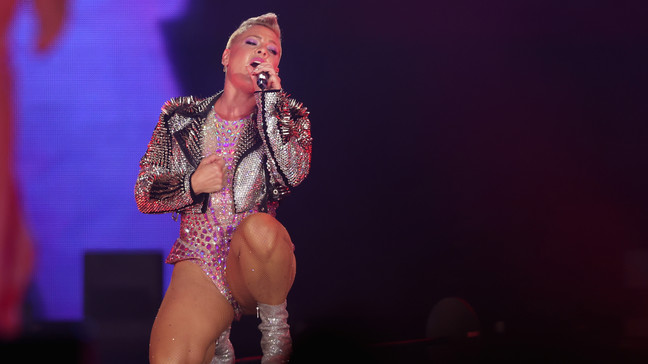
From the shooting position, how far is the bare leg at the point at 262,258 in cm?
156

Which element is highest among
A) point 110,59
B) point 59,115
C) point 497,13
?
point 497,13

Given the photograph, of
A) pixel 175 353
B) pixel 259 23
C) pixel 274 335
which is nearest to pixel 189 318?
pixel 175 353

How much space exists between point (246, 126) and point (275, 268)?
42 centimetres

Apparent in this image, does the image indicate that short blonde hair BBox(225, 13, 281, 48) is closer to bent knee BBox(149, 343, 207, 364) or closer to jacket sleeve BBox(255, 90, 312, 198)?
jacket sleeve BBox(255, 90, 312, 198)

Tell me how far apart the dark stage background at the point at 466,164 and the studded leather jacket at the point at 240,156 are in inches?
38.4

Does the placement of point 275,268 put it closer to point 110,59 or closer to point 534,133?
point 110,59

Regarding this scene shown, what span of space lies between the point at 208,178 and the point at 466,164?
1.80 m

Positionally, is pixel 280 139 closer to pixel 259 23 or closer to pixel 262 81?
pixel 262 81

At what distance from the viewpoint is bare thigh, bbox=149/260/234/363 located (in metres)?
1.51

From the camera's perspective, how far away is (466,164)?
124 inches

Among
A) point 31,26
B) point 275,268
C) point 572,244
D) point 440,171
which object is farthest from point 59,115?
point 572,244

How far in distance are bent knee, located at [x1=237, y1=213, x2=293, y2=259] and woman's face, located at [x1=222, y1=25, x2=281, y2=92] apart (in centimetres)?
41

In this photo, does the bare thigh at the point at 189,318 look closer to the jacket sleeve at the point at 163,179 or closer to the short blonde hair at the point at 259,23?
the jacket sleeve at the point at 163,179

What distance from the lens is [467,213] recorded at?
10.4 feet
